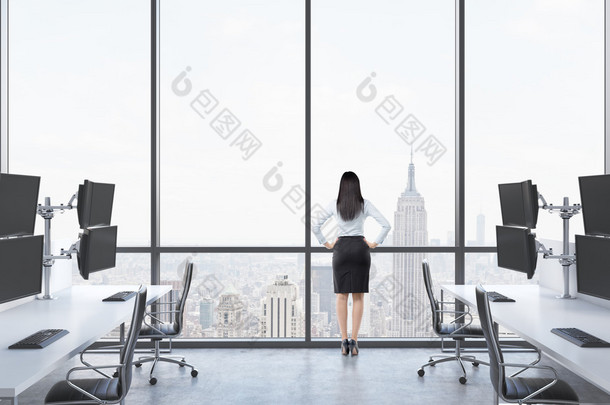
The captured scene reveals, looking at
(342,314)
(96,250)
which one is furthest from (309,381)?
(96,250)

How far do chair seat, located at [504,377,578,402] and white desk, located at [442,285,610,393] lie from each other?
23cm

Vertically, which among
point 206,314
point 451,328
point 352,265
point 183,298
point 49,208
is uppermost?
point 49,208

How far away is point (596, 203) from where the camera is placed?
323 cm

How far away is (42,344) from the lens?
8.43 ft

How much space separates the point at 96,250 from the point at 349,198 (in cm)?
231

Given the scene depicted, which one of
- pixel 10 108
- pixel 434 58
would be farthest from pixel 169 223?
pixel 434 58

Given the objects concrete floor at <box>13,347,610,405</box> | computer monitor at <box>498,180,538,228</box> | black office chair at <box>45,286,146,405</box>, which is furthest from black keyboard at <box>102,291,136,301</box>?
computer monitor at <box>498,180,538,228</box>

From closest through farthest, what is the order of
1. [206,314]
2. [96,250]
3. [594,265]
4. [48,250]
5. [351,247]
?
Result: [594,265], [96,250], [48,250], [351,247], [206,314]

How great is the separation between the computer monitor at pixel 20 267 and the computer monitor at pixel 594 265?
338cm

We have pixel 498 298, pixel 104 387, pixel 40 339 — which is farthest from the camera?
pixel 498 298

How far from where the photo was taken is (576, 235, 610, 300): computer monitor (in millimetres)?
3049

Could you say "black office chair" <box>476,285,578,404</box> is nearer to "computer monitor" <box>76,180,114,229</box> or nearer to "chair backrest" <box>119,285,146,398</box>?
"chair backrest" <box>119,285,146,398</box>

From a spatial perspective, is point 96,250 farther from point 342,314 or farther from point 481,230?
point 481,230

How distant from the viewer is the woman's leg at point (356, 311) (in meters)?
5.08
